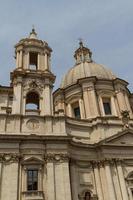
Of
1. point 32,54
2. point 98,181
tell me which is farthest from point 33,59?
point 98,181

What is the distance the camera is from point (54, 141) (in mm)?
23141

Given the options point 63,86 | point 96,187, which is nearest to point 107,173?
point 96,187

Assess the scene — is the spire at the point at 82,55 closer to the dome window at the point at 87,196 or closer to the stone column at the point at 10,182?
the dome window at the point at 87,196

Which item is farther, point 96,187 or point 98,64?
point 98,64

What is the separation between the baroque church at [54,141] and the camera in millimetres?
21422

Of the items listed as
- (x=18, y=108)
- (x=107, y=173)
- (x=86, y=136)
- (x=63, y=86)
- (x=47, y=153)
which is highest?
(x=63, y=86)

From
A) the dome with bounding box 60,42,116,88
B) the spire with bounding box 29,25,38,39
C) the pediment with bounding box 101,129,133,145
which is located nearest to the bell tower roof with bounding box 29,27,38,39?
the spire with bounding box 29,25,38,39

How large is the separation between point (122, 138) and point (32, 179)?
9.42 m

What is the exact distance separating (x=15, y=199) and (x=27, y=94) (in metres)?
10.2

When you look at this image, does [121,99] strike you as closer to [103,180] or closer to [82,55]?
[103,180]

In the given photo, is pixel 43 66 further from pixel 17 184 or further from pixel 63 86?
pixel 17 184

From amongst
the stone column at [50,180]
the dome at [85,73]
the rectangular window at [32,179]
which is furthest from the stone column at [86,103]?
the rectangular window at [32,179]

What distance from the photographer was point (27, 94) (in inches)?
1053

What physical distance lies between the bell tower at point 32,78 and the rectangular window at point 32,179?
5.51 metres
